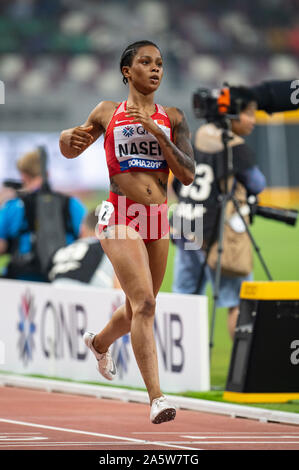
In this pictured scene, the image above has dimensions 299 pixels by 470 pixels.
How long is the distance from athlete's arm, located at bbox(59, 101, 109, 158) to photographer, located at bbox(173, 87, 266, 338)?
9.79 ft

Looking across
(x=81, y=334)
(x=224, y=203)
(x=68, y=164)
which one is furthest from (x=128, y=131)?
(x=68, y=164)

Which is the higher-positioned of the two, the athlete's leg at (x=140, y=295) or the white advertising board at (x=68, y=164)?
the white advertising board at (x=68, y=164)

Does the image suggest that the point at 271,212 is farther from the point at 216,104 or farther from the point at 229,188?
the point at 216,104

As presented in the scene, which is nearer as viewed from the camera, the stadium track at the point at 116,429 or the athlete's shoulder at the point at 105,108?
the stadium track at the point at 116,429

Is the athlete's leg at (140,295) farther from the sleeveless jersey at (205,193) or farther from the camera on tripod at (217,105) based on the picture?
the sleeveless jersey at (205,193)

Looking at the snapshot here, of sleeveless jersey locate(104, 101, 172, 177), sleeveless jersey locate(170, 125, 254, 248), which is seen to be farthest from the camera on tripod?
sleeveless jersey locate(104, 101, 172, 177)

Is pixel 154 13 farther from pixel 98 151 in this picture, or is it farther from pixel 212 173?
pixel 212 173

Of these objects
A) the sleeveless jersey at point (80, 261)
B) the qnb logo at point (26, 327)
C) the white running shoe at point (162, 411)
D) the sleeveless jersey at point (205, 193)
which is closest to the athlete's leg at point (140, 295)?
the white running shoe at point (162, 411)

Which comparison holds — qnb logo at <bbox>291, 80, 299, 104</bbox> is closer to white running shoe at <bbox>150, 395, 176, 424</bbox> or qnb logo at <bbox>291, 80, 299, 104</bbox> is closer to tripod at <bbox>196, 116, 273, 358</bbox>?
tripod at <bbox>196, 116, 273, 358</bbox>

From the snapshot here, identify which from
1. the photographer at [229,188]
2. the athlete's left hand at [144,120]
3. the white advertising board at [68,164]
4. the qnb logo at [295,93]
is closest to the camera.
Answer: the athlete's left hand at [144,120]

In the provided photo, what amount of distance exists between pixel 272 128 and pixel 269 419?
Result: 22295mm

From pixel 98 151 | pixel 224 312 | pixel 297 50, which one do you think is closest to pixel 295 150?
pixel 98 151

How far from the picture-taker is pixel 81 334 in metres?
9.54

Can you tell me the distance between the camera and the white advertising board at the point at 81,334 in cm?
859
